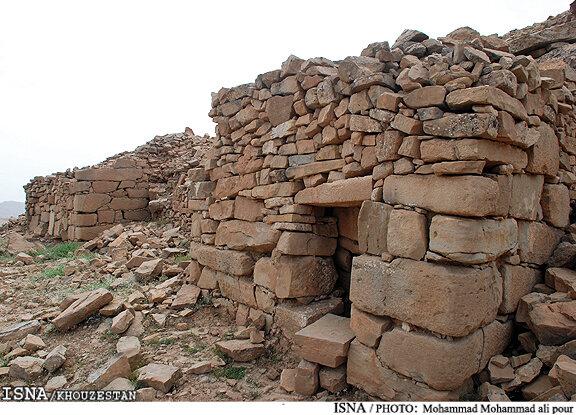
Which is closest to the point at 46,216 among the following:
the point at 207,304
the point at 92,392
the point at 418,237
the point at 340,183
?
the point at 207,304

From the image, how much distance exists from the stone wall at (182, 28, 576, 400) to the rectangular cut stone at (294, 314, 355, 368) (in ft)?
0.07

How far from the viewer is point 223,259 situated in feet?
16.4

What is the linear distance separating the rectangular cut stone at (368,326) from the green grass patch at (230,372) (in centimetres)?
119

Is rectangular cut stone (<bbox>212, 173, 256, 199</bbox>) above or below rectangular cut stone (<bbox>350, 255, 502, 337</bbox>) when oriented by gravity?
above

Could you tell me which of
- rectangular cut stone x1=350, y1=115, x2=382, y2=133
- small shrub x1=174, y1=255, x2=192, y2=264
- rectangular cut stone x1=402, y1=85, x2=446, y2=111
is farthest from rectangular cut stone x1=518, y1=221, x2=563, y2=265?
small shrub x1=174, y1=255, x2=192, y2=264

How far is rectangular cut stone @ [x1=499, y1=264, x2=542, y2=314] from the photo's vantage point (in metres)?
3.18

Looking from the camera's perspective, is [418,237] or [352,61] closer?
[418,237]

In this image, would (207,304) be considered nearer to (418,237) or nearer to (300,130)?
(300,130)

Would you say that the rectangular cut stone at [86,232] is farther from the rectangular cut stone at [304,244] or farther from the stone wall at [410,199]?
the rectangular cut stone at [304,244]

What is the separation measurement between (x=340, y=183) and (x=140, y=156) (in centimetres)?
899

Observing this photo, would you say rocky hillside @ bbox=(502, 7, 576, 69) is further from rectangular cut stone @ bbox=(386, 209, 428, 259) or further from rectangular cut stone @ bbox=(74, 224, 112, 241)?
rectangular cut stone @ bbox=(74, 224, 112, 241)

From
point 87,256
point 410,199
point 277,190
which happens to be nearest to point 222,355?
point 277,190

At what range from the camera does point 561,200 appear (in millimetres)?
3719

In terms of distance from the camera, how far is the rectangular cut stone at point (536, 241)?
3.35 m
